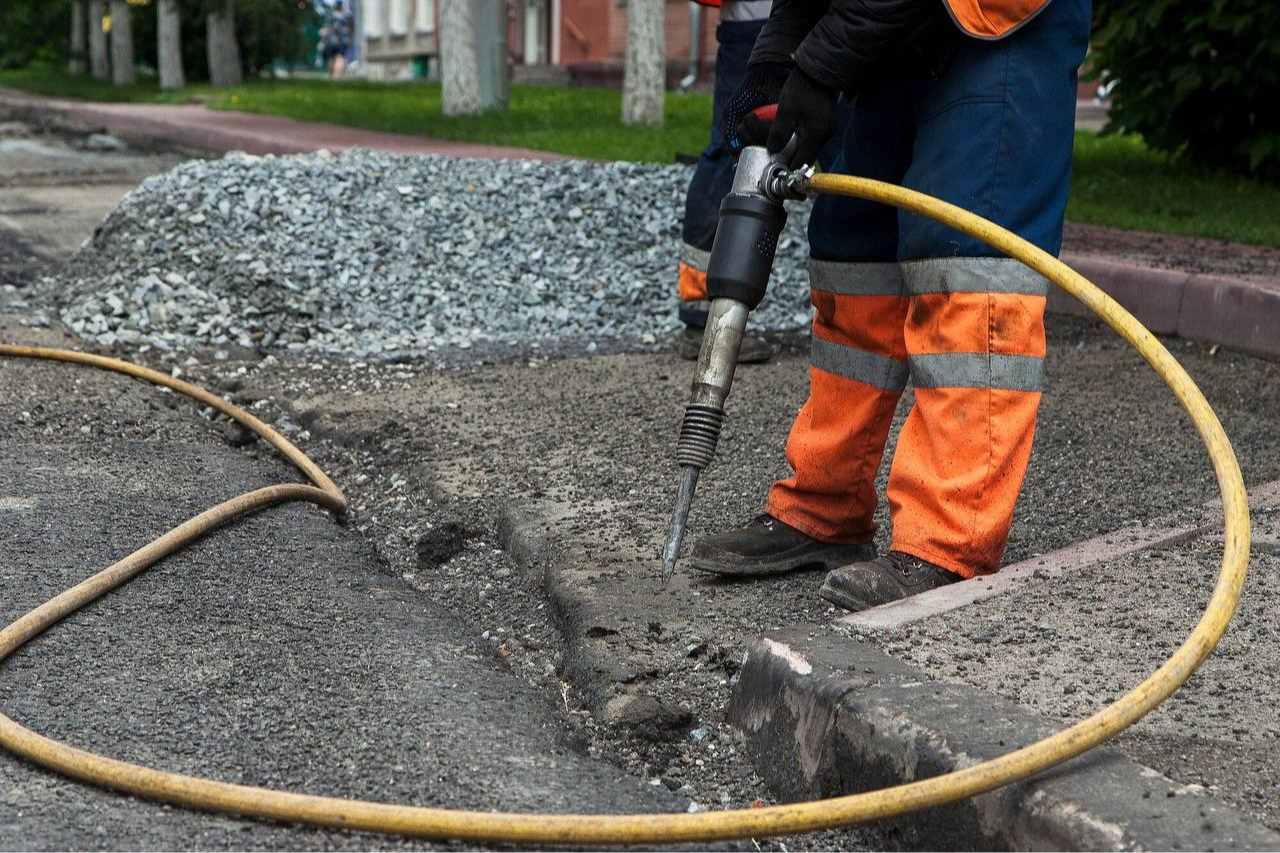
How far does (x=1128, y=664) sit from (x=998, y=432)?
504mm

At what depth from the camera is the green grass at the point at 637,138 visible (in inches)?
285

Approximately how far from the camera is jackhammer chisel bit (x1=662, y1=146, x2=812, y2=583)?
108 inches

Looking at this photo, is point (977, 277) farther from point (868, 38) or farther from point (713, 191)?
point (713, 191)

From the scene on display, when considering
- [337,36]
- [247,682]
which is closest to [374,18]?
[337,36]

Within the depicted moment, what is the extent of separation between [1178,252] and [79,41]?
100 feet

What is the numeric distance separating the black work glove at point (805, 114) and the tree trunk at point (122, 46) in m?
24.3

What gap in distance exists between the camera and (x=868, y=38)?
2.58m

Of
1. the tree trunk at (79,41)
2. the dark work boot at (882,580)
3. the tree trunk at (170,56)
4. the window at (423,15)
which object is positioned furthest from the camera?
the window at (423,15)

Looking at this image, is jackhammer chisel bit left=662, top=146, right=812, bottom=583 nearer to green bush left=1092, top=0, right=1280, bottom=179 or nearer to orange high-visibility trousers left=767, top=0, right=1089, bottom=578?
orange high-visibility trousers left=767, top=0, right=1089, bottom=578

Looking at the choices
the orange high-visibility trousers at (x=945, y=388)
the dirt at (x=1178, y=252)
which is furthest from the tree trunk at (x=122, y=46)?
the orange high-visibility trousers at (x=945, y=388)

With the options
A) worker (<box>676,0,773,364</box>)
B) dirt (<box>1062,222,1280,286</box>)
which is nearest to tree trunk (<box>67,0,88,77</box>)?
dirt (<box>1062,222,1280,286</box>)

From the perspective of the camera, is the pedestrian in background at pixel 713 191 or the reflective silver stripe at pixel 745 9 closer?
the pedestrian in background at pixel 713 191

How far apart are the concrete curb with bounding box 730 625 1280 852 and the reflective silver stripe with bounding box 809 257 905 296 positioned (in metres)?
0.81

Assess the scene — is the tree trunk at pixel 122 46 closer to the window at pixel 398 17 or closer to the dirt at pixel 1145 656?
the window at pixel 398 17
